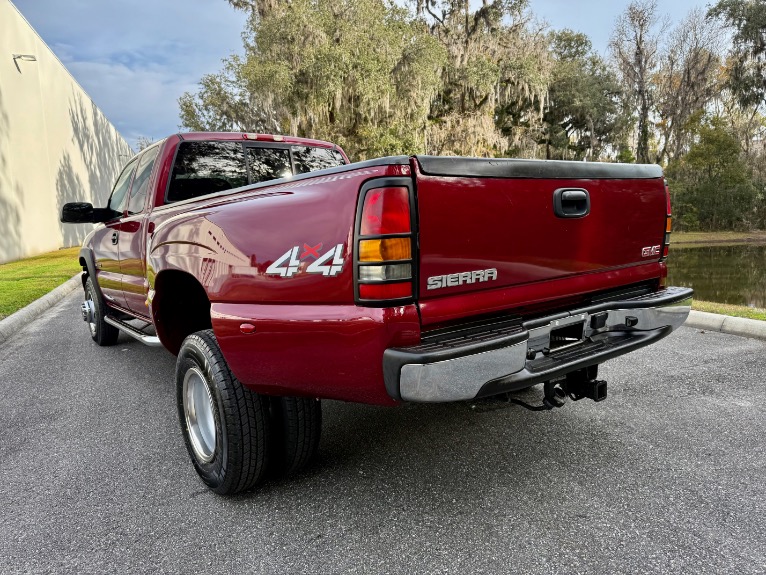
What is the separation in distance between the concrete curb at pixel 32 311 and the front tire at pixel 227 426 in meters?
5.28

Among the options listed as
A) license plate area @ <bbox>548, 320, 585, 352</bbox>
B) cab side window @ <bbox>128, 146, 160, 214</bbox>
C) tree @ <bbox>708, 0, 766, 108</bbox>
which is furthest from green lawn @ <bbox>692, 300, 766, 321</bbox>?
tree @ <bbox>708, 0, 766, 108</bbox>

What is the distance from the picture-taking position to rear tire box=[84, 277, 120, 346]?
551cm

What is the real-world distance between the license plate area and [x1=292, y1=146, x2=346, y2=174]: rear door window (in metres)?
2.42

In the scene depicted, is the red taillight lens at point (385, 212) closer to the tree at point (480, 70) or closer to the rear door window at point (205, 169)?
the rear door window at point (205, 169)

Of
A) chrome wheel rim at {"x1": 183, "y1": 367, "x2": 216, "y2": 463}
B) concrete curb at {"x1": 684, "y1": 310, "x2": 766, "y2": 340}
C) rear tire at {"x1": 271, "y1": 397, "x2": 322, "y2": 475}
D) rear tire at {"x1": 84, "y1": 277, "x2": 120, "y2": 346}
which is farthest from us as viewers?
rear tire at {"x1": 84, "y1": 277, "x2": 120, "y2": 346}

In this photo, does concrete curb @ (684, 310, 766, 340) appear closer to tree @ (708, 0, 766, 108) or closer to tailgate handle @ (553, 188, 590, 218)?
tailgate handle @ (553, 188, 590, 218)

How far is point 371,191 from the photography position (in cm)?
197

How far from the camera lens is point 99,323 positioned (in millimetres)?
5719

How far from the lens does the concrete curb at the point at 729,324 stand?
204 inches

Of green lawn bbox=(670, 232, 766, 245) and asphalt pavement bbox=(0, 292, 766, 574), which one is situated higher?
asphalt pavement bbox=(0, 292, 766, 574)

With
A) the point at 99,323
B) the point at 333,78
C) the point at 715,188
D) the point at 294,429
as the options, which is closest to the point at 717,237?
the point at 715,188

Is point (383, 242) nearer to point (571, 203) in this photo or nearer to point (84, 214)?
point (571, 203)

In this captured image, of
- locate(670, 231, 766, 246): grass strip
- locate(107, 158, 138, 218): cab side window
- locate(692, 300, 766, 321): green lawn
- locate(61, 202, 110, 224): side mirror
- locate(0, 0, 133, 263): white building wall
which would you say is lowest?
locate(670, 231, 766, 246): grass strip

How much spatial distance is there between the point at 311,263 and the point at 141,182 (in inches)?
113
